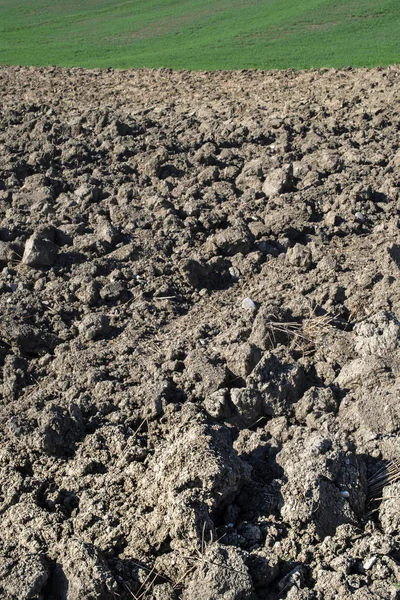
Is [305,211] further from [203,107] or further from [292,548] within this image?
[203,107]

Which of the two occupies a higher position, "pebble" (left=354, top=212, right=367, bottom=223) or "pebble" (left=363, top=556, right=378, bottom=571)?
"pebble" (left=363, top=556, right=378, bottom=571)

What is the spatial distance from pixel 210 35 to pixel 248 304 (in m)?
14.6

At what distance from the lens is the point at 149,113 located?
10664mm

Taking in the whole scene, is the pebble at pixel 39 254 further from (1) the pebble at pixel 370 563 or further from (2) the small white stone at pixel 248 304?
(1) the pebble at pixel 370 563

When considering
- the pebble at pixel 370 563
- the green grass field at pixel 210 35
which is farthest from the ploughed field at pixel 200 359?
the green grass field at pixel 210 35

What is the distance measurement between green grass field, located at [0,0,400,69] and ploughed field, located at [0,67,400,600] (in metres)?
5.83

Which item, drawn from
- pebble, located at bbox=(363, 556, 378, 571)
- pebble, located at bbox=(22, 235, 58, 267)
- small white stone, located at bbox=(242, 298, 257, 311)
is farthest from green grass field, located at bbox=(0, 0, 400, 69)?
pebble, located at bbox=(363, 556, 378, 571)

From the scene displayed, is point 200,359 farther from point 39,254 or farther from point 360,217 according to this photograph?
point 360,217

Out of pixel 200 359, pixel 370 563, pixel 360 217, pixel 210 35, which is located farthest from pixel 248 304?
pixel 210 35

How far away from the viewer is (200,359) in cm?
462

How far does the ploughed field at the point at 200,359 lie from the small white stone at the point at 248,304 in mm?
15

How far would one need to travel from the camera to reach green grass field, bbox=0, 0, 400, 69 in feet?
47.9

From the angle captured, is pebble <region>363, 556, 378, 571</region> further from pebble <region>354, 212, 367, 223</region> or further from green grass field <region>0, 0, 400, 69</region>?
green grass field <region>0, 0, 400, 69</region>

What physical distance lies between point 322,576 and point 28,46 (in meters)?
19.1
